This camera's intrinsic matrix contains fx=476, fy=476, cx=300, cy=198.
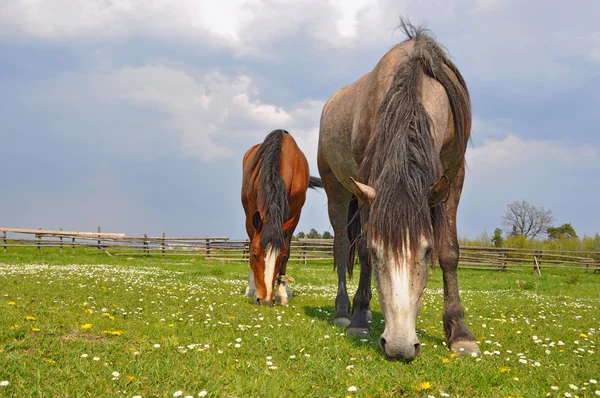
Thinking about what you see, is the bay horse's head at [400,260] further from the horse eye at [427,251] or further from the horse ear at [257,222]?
the horse ear at [257,222]

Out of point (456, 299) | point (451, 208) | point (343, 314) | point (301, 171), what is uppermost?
point (301, 171)

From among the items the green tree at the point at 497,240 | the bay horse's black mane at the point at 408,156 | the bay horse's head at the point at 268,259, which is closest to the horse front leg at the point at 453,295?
the bay horse's black mane at the point at 408,156

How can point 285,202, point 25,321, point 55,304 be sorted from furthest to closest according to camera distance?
point 285,202 < point 55,304 < point 25,321

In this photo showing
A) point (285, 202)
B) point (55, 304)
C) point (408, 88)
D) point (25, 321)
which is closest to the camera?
point (408, 88)

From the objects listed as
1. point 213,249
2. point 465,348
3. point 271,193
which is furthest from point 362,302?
point 213,249

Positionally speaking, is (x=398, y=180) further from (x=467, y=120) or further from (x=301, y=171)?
(x=301, y=171)

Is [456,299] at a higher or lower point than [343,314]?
higher

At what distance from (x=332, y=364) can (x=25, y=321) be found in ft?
12.3

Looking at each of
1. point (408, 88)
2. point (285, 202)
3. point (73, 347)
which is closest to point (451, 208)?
point (408, 88)

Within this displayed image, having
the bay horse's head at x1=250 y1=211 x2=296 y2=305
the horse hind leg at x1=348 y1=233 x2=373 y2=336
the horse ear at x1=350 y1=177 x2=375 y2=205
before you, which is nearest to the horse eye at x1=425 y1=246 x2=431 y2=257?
the horse ear at x1=350 y1=177 x2=375 y2=205

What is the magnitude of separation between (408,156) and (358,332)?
2.52m

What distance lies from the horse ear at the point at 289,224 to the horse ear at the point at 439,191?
14.8 feet

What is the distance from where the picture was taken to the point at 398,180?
14.1 ft

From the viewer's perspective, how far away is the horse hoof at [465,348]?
523 centimetres
